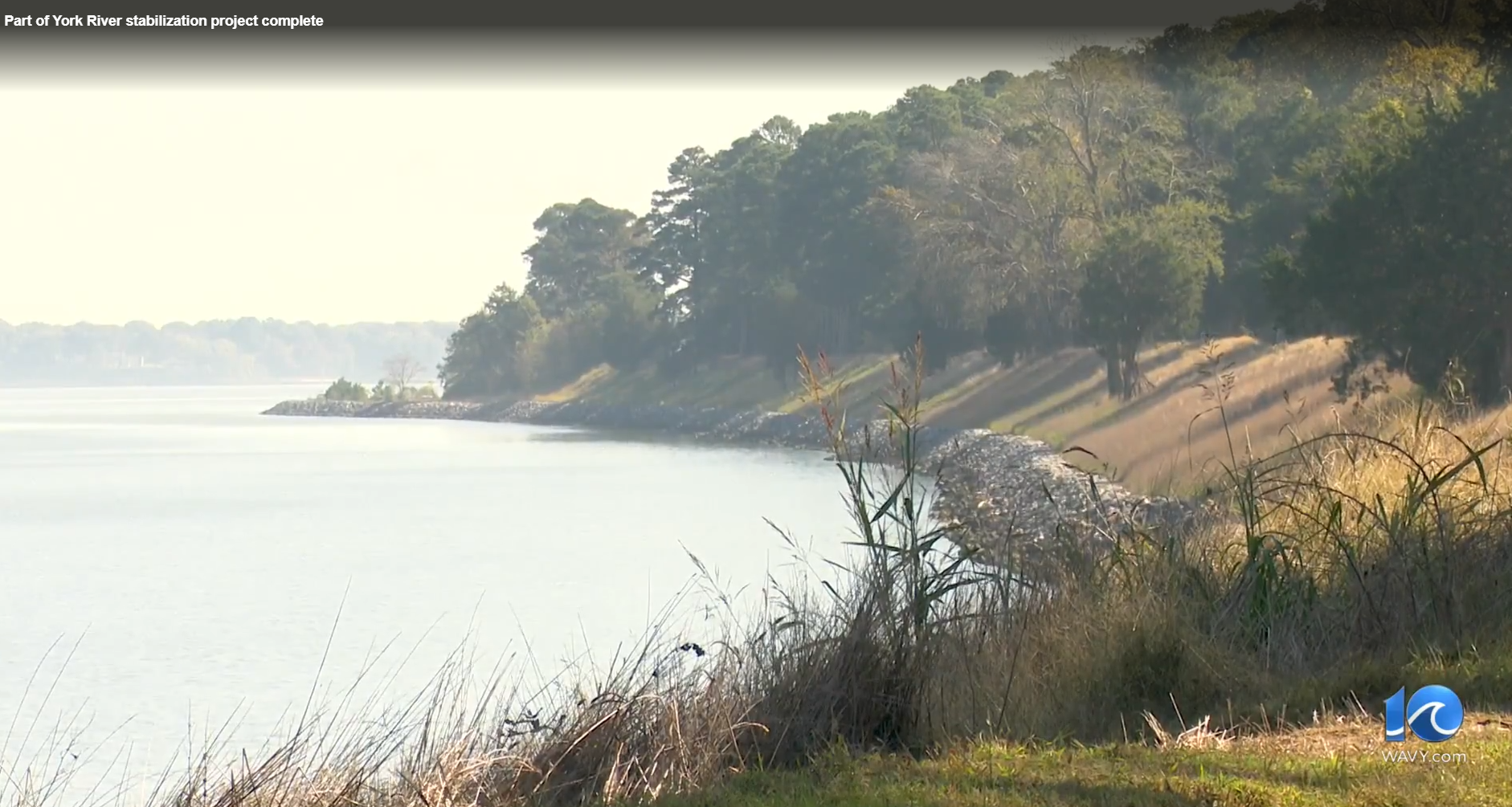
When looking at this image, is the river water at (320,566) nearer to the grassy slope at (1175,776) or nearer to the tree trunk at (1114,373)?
the grassy slope at (1175,776)

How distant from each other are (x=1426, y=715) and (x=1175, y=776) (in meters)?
1.29

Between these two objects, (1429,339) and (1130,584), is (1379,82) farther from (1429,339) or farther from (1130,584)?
(1130,584)

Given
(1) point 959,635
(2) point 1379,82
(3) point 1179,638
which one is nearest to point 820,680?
(1) point 959,635

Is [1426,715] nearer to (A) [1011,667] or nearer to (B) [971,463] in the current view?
(A) [1011,667]

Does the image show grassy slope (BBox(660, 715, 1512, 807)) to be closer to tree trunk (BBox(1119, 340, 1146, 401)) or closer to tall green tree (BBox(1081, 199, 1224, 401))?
tall green tree (BBox(1081, 199, 1224, 401))

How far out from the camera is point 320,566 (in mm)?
27938

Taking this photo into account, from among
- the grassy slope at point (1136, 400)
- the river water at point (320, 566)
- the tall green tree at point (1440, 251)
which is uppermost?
the tall green tree at point (1440, 251)

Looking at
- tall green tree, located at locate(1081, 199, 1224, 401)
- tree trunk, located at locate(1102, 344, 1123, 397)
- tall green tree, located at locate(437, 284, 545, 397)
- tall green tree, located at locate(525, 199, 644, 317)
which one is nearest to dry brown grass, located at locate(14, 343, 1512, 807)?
tall green tree, located at locate(1081, 199, 1224, 401)

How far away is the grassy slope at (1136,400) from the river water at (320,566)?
15.7 feet

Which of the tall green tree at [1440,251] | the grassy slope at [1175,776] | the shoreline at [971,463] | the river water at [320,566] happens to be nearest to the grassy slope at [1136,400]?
the shoreline at [971,463]

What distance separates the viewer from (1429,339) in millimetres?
28000

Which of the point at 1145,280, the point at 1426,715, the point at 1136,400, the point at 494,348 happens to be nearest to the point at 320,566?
the point at 1136,400

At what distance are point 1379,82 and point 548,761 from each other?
145ft

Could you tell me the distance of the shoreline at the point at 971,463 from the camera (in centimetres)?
1028
